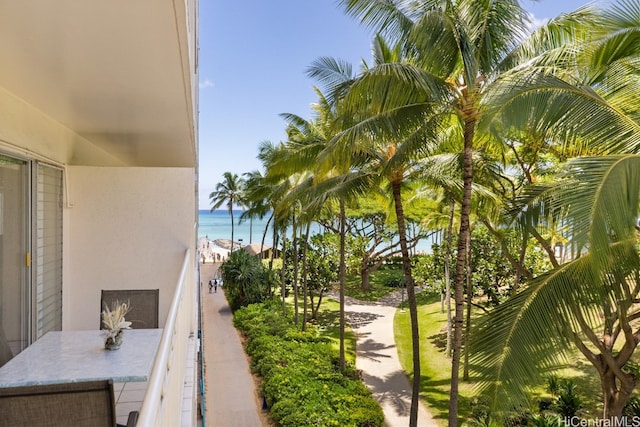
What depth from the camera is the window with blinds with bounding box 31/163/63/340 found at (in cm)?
507

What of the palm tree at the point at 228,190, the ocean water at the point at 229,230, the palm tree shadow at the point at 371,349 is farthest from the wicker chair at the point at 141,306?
the ocean water at the point at 229,230

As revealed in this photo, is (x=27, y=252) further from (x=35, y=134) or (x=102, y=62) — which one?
(x=102, y=62)

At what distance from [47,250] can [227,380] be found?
993cm

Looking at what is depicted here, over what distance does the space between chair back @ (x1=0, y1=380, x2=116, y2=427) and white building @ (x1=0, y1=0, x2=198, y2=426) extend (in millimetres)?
362

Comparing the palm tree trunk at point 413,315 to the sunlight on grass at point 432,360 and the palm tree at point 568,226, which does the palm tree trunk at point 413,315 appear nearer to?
the sunlight on grass at point 432,360

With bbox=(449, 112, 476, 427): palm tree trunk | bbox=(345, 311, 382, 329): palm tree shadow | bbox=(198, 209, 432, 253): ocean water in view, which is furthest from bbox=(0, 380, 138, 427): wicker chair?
bbox=(198, 209, 432, 253): ocean water

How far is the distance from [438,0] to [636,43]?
3.19m

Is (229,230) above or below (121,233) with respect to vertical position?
below

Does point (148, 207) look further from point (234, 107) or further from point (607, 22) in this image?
point (234, 107)

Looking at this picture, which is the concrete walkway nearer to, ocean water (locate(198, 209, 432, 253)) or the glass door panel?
the glass door panel

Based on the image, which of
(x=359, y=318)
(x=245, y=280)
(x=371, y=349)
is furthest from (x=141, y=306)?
(x=245, y=280)

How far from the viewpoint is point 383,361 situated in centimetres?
1595

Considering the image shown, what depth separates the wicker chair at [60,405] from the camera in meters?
2.15

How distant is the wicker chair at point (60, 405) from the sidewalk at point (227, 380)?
10.1 m
